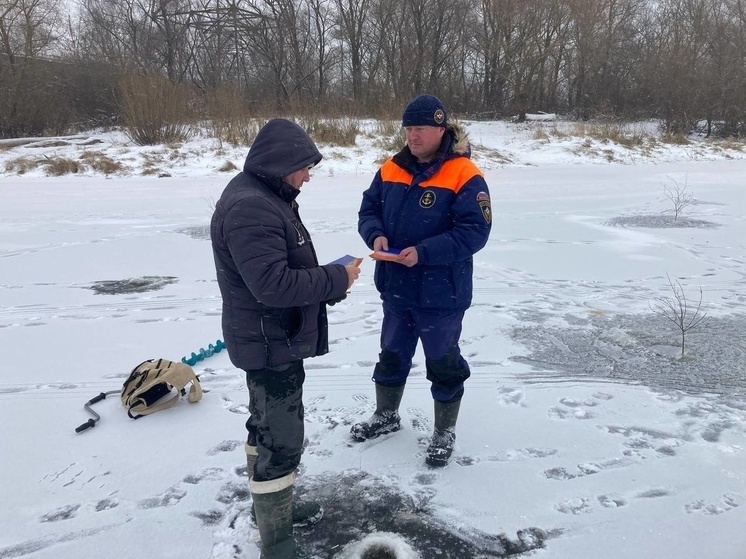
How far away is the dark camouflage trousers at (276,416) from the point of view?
1.98 m

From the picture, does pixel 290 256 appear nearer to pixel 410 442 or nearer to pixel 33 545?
pixel 410 442

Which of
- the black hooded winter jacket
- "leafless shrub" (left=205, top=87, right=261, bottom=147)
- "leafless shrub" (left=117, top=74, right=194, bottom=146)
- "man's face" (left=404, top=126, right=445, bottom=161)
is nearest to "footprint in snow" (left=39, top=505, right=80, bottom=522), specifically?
the black hooded winter jacket

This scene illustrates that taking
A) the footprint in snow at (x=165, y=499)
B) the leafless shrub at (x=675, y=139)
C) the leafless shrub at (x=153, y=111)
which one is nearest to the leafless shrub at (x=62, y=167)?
the leafless shrub at (x=153, y=111)

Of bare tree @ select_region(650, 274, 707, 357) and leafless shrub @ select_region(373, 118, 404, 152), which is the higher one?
leafless shrub @ select_region(373, 118, 404, 152)

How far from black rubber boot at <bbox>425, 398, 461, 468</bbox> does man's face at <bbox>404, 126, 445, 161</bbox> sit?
1226mm

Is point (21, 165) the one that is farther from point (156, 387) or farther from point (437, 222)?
point (437, 222)

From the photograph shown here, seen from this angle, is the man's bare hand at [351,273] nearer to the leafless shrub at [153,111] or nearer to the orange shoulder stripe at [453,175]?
the orange shoulder stripe at [453,175]

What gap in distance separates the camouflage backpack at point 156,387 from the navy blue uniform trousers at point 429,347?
1220 mm

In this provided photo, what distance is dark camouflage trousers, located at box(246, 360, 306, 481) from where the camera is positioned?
77.9 inches

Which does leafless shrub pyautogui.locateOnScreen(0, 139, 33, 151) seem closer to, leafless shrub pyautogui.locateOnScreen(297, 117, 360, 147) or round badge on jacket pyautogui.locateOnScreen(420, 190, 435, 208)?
leafless shrub pyautogui.locateOnScreen(297, 117, 360, 147)

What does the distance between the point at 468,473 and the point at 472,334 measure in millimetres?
1727

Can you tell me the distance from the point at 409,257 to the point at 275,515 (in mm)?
1184

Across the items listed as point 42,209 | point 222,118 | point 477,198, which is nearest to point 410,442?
point 477,198

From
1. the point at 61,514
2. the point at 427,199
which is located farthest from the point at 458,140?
the point at 61,514
